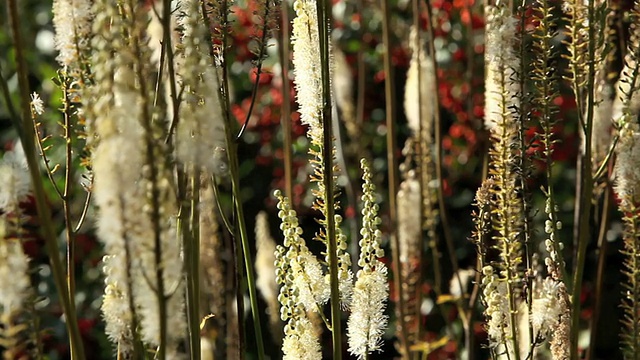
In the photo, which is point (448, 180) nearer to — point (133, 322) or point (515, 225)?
point (515, 225)

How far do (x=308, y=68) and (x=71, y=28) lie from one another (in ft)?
1.10

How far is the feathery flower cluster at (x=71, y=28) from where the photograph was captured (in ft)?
3.31

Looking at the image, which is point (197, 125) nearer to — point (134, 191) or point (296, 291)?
point (134, 191)

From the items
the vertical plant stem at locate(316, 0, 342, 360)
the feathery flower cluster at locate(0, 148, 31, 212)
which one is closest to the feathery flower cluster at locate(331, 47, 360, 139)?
the vertical plant stem at locate(316, 0, 342, 360)

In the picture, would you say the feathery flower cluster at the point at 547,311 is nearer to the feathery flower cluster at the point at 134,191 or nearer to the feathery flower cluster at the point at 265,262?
the feathery flower cluster at the point at 134,191

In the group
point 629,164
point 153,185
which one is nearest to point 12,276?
point 153,185

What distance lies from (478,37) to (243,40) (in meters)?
1.00

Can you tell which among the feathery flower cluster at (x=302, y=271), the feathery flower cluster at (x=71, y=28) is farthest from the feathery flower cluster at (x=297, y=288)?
the feathery flower cluster at (x=71, y=28)

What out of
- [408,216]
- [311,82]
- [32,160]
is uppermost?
[311,82]

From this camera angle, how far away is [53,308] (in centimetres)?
339

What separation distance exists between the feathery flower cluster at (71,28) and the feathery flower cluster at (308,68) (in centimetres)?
31

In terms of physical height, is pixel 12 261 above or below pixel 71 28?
below

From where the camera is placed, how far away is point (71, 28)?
101 centimetres

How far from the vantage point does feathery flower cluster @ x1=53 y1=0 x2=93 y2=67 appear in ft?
3.31
